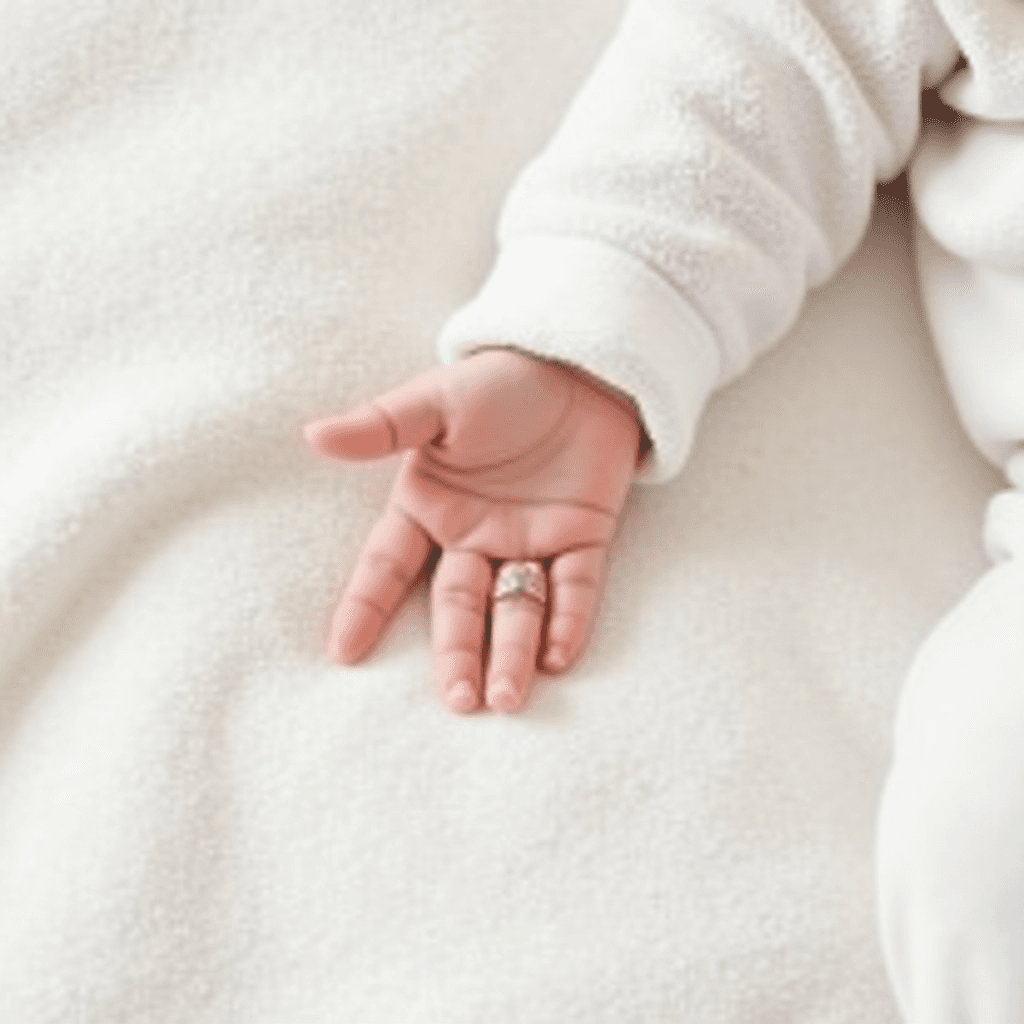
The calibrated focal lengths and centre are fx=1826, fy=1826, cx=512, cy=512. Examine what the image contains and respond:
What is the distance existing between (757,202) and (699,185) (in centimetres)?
4

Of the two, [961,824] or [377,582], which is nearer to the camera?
[961,824]

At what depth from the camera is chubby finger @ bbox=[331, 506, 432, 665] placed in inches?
36.0

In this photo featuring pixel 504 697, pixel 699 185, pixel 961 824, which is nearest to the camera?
pixel 961 824

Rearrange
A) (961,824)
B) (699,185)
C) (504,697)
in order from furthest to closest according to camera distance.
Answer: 1. (699,185)
2. (504,697)
3. (961,824)

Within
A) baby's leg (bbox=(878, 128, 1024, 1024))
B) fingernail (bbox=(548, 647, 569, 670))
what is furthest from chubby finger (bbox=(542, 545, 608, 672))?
baby's leg (bbox=(878, 128, 1024, 1024))

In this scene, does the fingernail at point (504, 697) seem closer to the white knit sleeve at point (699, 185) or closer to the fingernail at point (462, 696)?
the fingernail at point (462, 696)

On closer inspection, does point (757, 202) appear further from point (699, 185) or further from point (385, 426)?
point (385, 426)

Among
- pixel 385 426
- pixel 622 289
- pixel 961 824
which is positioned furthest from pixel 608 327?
pixel 961 824

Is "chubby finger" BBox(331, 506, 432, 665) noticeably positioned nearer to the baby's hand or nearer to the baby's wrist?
the baby's hand

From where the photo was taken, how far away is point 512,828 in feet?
2.80

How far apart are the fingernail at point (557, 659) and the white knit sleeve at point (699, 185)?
126mm

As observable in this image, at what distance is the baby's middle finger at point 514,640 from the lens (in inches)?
35.3

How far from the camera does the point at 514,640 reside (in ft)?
3.01

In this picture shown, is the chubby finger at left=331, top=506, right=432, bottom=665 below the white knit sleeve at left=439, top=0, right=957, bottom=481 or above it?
below
